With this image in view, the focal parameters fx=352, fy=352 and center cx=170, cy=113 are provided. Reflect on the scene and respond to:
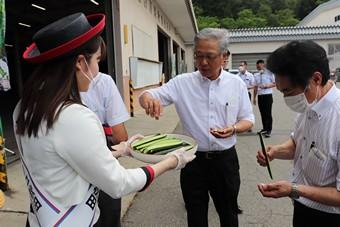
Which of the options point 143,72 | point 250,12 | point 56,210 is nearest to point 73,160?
point 56,210

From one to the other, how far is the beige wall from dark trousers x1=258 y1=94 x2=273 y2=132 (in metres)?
40.8

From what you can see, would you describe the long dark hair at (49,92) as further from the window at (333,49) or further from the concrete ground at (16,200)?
the window at (333,49)

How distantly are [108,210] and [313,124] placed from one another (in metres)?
1.54

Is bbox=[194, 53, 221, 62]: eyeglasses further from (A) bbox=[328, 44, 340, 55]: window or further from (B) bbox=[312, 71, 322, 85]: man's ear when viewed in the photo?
(A) bbox=[328, 44, 340, 55]: window

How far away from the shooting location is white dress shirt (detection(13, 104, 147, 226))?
1.38m

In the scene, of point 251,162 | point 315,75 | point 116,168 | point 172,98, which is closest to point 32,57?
point 116,168

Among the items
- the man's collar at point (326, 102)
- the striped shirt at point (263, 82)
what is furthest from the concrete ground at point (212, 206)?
the striped shirt at point (263, 82)

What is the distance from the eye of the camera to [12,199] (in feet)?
13.1

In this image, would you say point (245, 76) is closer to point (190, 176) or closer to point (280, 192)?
point (190, 176)

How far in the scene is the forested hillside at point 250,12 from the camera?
55719 mm

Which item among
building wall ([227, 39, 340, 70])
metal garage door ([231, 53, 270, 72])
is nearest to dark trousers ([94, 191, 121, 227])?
building wall ([227, 39, 340, 70])

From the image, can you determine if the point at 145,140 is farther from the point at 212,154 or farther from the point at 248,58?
the point at 248,58

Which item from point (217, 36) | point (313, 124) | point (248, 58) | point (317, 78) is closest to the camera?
point (317, 78)

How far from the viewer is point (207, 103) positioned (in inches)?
107
